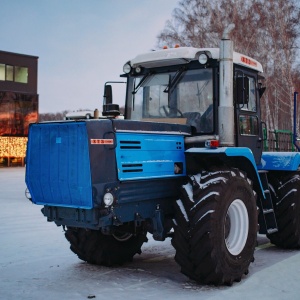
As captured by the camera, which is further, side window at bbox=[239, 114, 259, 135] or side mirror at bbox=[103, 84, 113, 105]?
side mirror at bbox=[103, 84, 113, 105]

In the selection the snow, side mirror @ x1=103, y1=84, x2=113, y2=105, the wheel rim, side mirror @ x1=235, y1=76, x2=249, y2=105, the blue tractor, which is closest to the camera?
the blue tractor

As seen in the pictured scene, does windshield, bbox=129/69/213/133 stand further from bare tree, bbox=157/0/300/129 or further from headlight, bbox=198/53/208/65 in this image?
bare tree, bbox=157/0/300/129

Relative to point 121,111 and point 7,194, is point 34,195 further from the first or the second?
point 7,194

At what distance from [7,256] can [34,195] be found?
2.00 m

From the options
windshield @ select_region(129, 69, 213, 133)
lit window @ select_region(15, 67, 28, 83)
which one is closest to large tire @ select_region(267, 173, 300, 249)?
windshield @ select_region(129, 69, 213, 133)

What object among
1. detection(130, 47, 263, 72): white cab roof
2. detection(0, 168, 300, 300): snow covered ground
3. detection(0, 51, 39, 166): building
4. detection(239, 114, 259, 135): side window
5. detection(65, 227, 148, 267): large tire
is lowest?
detection(0, 168, 300, 300): snow covered ground

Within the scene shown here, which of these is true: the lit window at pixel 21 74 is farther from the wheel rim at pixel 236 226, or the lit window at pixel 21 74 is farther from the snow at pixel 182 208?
the snow at pixel 182 208

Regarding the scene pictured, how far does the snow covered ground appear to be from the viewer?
5.36 metres

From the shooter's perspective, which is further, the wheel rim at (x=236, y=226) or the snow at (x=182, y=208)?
the wheel rim at (x=236, y=226)

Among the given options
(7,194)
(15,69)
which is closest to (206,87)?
(7,194)

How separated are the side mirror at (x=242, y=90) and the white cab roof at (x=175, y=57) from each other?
1.37 ft

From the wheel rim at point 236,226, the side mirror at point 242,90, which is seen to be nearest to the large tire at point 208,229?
the wheel rim at point 236,226

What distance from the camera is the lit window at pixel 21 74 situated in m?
38.6

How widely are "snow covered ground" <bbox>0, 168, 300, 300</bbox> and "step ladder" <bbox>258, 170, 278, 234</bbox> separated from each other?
1.50 feet
